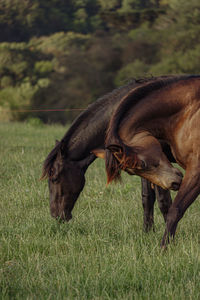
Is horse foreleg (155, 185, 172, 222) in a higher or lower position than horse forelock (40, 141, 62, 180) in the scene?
lower

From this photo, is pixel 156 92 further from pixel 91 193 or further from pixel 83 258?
pixel 91 193

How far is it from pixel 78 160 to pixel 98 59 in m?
23.1

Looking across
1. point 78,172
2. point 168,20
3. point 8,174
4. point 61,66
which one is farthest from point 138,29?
point 78,172

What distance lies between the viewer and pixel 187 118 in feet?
13.4

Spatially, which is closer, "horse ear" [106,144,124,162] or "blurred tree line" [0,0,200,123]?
"horse ear" [106,144,124,162]

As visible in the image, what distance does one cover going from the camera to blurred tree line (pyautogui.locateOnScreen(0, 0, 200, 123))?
1041 inches

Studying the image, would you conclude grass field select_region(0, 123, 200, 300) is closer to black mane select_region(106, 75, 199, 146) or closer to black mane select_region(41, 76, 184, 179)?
black mane select_region(41, 76, 184, 179)

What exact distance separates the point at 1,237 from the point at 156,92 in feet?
6.62

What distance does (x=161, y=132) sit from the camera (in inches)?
166

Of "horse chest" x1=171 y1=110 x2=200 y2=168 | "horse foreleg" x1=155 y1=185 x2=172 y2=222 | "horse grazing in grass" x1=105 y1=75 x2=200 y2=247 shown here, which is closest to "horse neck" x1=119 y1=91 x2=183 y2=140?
"horse grazing in grass" x1=105 y1=75 x2=200 y2=247

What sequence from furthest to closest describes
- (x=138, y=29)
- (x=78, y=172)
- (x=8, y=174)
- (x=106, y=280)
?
1. (x=138, y=29)
2. (x=8, y=174)
3. (x=78, y=172)
4. (x=106, y=280)

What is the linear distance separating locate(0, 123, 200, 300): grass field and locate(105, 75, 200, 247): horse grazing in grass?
50 centimetres

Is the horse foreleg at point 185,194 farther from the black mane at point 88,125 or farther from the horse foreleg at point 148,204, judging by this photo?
the black mane at point 88,125

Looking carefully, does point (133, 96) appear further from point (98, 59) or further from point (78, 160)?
point (98, 59)
